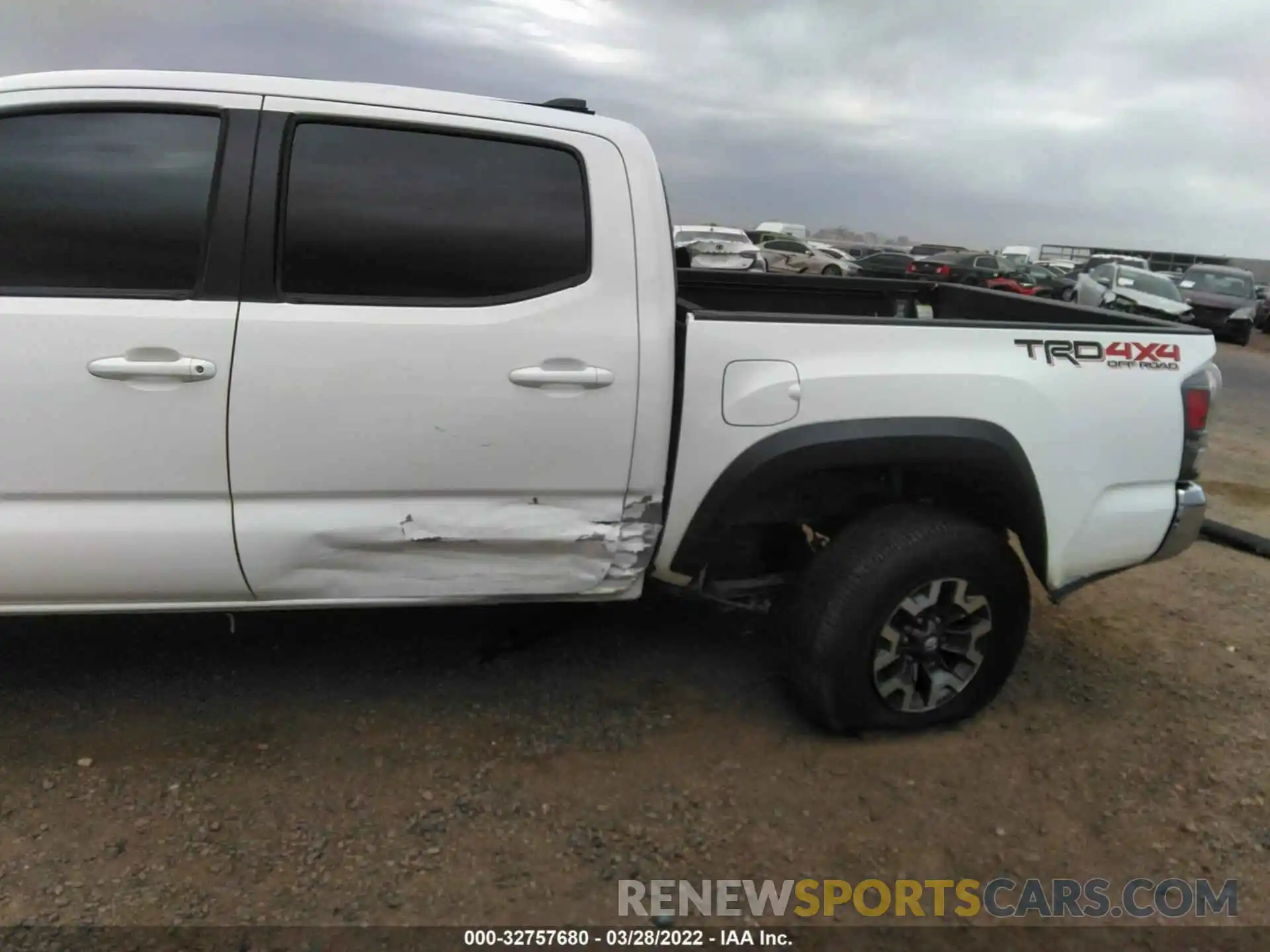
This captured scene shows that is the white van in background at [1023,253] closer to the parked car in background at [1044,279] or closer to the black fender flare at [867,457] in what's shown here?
the parked car in background at [1044,279]

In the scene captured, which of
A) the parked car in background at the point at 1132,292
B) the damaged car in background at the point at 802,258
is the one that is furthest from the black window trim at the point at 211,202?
the damaged car in background at the point at 802,258

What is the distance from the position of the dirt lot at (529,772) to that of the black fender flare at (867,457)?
722 millimetres

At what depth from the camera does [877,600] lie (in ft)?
9.29

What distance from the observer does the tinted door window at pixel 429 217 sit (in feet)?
8.13

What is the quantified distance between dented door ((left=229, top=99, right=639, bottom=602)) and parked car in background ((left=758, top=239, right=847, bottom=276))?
2288cm

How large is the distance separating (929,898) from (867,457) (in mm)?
1230

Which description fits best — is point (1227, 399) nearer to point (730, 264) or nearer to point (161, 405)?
point (730, 264)

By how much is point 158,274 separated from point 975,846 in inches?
108

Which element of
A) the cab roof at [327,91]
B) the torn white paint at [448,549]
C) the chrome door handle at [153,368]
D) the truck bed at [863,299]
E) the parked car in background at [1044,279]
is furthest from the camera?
the parked car in background at [1044,279]

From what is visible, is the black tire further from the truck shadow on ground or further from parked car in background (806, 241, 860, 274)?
parked car in background (806, 241, 860, 274)

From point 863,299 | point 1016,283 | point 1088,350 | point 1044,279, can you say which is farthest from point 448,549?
point 1044,279

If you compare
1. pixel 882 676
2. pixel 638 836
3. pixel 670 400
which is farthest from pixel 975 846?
pixel 670 400

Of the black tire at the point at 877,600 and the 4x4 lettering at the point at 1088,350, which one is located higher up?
the 4x4 lettering at the point at 1088,350

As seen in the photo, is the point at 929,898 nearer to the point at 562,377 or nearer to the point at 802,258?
the point at 562,377
